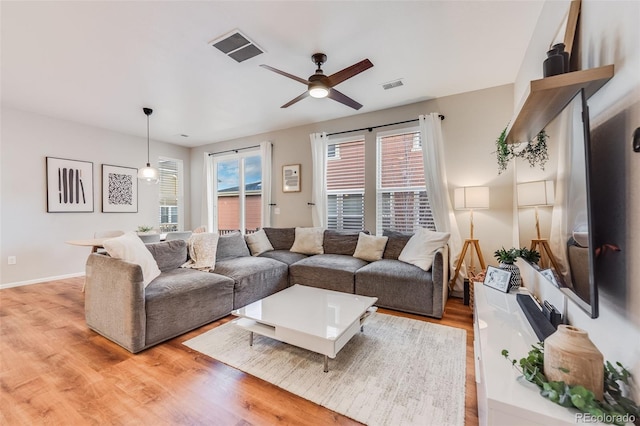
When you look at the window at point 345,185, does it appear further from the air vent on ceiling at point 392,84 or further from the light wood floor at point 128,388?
the light wood floor at point 128,388

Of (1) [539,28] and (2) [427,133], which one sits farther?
(2) [427,133]

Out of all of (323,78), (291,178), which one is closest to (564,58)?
(323,78)

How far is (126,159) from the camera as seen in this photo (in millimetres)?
5172

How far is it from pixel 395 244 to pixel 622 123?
8.74 ft

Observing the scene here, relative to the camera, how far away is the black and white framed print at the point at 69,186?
4.24 meters

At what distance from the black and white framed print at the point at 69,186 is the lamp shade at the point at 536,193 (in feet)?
20.4

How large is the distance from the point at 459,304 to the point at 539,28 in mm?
2805

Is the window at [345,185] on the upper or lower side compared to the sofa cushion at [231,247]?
upper

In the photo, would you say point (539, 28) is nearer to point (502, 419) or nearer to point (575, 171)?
point (575, 171)

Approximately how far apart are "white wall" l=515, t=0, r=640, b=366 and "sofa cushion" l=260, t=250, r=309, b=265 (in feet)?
9.89

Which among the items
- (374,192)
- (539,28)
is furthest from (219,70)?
(539,28)

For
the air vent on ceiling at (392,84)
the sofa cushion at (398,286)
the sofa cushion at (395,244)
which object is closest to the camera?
the sofa cushion at (398,286)

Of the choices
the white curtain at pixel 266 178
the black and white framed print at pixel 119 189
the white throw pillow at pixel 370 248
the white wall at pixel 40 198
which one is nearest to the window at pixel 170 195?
the black and white framed print at pixel 119 189

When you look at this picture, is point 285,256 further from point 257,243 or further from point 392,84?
point 392,84
